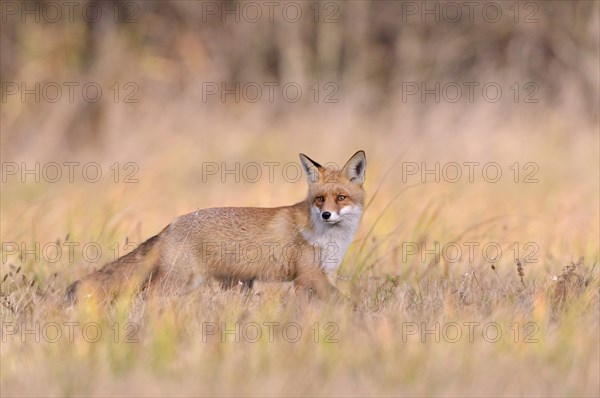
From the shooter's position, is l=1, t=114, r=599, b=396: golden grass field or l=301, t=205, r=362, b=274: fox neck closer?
l=1, t=114, r=599, b=396: golden grass field

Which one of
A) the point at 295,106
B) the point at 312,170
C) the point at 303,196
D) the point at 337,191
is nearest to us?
the point at 337,191

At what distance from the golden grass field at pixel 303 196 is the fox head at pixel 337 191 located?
46 cm

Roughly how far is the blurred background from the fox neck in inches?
68.2

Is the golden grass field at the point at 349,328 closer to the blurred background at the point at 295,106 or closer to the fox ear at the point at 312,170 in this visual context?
the blurred background at the point at 295,106

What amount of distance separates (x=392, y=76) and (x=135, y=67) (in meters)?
4.66

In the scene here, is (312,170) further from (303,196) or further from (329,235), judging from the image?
(303,196)

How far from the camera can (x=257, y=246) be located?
20.4 feet

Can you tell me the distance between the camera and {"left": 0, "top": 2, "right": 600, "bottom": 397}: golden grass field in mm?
4559

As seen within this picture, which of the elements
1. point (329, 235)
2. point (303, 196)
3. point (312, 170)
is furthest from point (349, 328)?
point (303, 196)

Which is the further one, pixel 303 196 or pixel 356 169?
pixel 303 196

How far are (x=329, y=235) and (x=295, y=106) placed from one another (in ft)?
26.1

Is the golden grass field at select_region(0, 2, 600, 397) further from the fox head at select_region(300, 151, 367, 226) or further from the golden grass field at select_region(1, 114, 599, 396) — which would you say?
the fox head at select_region(300, 151, 367, 226)

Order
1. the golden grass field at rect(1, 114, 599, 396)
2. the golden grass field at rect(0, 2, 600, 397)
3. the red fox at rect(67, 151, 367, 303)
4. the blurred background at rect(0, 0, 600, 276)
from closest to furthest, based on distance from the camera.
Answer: the golden grass field at rect(1, 114, 599, 396) < the golden grass field at rect(0, 2, 600, 397) < the red fox at rect(67, 151, 367, 303) < the blurred background at rect(0, 0, 600, 276)

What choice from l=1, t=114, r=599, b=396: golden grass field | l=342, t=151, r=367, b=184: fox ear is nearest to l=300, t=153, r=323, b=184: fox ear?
l=342, t=151, r=367, b=184: fox ear
